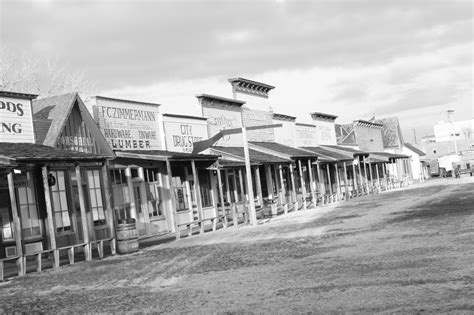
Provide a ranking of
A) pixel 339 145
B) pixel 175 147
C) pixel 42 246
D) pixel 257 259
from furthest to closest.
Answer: pixel 339 145, pixel 175 147, pixel 42 246, pixel 257 259

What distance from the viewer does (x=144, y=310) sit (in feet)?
26.1

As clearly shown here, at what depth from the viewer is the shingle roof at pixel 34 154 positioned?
13.8 metres

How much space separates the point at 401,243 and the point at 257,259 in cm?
304

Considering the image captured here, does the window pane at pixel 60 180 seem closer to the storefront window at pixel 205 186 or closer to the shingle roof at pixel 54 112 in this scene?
the shingle roof at pixel 54 112

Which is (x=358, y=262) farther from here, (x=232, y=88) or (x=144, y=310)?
(x=232, y=88)

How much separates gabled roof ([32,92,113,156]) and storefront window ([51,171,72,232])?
3.46 ft

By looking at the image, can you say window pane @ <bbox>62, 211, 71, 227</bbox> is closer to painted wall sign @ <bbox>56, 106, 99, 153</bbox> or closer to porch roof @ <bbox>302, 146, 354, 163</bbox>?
painted wall sign @ <bbox>56, 106, 99, 153</bbox>

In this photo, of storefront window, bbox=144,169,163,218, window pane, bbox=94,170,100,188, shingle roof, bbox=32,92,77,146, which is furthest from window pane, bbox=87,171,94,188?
storefront window, bbox=144,169,163,218

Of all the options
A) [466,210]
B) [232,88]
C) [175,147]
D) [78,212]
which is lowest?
[466,210]

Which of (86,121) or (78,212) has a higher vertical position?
(86,121)

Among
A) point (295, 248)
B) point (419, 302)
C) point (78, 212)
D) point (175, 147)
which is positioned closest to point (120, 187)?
point (78, 212)

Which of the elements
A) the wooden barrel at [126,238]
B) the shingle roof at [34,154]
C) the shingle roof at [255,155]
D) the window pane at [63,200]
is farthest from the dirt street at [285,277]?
the shingle roof at [255,155]

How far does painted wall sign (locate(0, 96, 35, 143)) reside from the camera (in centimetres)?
1656

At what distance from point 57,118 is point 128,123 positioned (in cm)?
364
